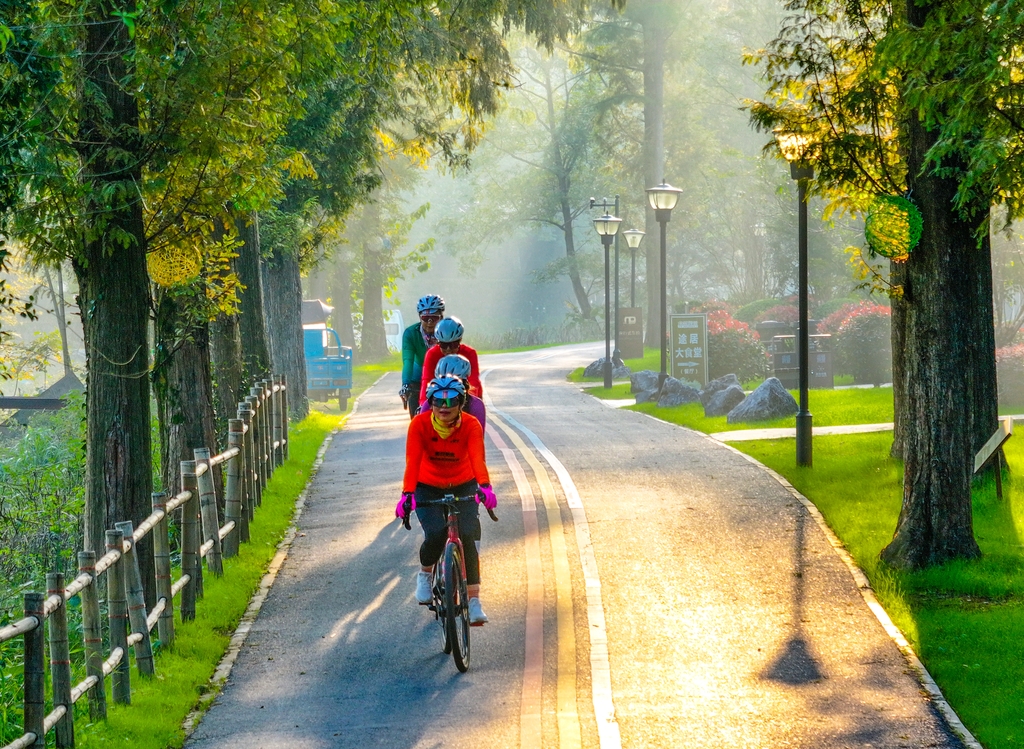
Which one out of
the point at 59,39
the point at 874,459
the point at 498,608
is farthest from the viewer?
the point at 874,459

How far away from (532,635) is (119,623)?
2.99 metres

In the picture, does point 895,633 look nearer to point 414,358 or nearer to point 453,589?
point 453,589

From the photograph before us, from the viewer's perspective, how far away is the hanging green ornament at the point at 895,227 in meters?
10.6

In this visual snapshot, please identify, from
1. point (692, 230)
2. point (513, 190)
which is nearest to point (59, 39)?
point (513, 190)

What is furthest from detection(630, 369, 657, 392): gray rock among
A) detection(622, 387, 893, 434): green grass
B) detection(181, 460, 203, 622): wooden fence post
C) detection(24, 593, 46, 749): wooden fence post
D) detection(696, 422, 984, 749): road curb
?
detection(24, 593, 46, 749): wooden fence post

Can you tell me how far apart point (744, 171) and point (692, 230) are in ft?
16.4

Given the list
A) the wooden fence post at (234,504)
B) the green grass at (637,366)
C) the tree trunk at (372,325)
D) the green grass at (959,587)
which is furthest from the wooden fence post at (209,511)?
the tree trunk at (372,325)

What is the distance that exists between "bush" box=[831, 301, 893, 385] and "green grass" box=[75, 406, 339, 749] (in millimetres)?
23249

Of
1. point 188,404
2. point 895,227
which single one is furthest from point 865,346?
point 188,404

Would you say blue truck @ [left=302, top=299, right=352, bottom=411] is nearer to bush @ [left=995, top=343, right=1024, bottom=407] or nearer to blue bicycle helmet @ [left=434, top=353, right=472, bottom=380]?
bush @ [left=995, top=343, right=1024, bottom=407]

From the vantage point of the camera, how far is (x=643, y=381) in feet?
98.7

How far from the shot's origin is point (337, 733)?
278 inches

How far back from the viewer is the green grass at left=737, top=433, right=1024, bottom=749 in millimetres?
7711

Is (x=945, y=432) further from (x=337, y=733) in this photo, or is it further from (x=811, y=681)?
(x=337, y=733)
